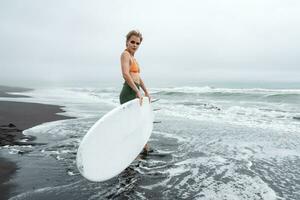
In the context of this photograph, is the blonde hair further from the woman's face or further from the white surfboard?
the white surfboard

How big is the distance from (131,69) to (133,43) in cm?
39

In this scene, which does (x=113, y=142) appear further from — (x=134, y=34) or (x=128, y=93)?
(x=134, y=34)

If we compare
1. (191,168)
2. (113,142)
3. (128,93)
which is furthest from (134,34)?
(191,168)

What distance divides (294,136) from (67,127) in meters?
5.78

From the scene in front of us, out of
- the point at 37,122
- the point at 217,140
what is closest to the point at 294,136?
the point at 217,140

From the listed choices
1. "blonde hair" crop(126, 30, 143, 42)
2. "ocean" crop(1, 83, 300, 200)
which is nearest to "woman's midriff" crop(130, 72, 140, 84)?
"blonde hair" crop(126, 30, 143, 42)

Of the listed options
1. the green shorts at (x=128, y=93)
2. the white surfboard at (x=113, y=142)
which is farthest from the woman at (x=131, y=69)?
the white surfboard at (x=113, y=142)

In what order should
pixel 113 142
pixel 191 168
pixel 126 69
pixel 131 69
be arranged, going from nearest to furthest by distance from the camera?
pixel 113 142 → pixel 126 69 → pixel 191 168 → pixel 131 69

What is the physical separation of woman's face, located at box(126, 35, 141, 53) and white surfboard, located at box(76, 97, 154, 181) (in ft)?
2.59

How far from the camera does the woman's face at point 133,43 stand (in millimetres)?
4195

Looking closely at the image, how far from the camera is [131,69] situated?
4.27 metres

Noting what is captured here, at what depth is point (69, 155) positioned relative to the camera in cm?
461

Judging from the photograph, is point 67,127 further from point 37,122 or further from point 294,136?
point 294,136

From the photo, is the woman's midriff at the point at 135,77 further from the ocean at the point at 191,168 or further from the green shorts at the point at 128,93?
the ocean at the point at 191,168
